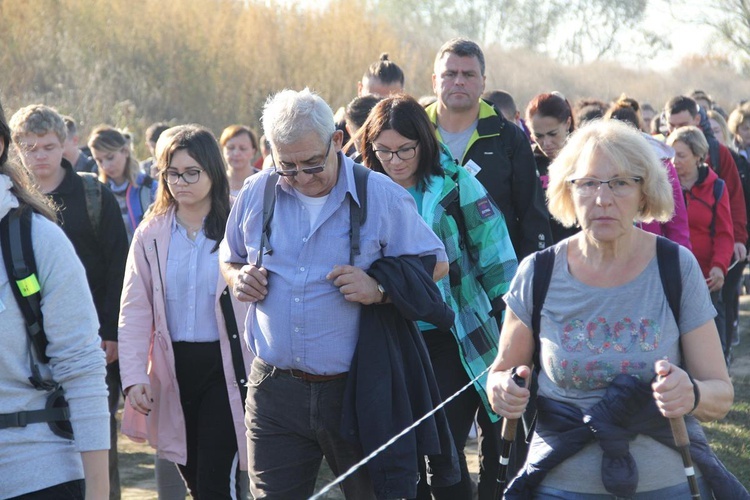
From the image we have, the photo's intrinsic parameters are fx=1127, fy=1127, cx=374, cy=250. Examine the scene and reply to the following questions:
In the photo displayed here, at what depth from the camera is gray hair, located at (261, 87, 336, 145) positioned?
3.93m

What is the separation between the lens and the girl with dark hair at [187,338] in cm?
504

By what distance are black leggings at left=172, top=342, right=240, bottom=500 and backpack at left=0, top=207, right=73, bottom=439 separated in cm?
188

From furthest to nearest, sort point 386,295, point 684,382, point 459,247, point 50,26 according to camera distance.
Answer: point 50,26
point 459,247
point 386,295
point 684,382

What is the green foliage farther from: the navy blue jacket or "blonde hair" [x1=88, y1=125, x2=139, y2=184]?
"blonde hair" [x1=88, y1=125, x2=139, y2=184]

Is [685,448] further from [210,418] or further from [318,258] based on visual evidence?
Answer: [210,418]

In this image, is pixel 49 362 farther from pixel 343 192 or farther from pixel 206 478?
pixel 206 478

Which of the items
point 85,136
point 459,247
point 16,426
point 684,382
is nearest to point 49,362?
point 16,426

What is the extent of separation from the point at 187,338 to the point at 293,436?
1138 millimetres

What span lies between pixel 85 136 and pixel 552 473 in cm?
1774

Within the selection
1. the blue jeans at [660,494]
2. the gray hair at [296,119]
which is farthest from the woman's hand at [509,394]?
the gray hair at [296,119]

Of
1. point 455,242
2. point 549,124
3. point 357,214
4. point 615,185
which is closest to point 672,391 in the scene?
point 615,185

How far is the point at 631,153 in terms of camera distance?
3.37 m

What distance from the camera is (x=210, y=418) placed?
508 cm

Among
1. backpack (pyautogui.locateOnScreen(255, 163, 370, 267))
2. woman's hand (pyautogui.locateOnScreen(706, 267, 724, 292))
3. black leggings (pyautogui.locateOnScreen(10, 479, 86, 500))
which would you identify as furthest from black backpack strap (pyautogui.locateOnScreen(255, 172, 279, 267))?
woman's hand (pyautogui.locateOnScreen(706, 267, 724, 292))
